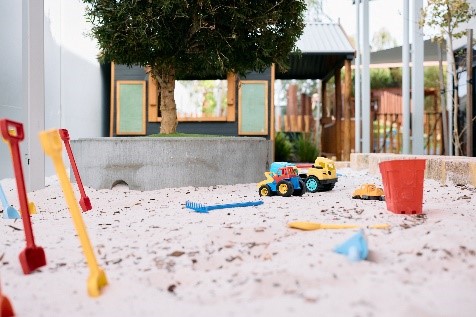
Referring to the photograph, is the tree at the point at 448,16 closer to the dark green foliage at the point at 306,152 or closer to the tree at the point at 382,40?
the dark green foliage at the point at 306,152

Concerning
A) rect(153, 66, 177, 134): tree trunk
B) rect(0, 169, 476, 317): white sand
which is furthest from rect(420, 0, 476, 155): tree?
rect(0, 169, 476, 317): white sand

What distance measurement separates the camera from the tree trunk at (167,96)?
5320 mm

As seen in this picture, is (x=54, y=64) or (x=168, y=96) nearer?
(x=168, y=96)

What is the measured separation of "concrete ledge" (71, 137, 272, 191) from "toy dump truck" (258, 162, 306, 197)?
31.1 inches

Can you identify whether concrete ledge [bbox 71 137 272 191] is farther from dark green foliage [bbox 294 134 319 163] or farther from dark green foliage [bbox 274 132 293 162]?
dark green foliage [bbox 274 132 293 162]

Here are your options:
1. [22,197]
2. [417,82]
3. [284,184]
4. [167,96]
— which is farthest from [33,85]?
[417,82]

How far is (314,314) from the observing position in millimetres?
1313

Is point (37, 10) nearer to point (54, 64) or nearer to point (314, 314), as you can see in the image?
point (54, 64)

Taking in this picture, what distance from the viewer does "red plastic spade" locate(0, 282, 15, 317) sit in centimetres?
141

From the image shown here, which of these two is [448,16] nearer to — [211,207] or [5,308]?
[211,207]

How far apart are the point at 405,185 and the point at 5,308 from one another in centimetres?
207

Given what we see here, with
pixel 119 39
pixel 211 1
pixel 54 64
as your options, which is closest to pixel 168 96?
pixel 119 39

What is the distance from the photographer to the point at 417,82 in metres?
6.66

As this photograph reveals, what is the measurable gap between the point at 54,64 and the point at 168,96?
8.44 ft
